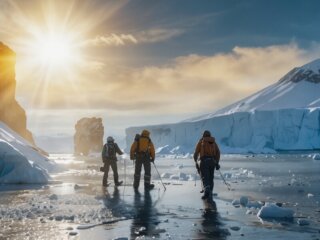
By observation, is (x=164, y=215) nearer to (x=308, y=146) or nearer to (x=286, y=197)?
(x=286, y=197)

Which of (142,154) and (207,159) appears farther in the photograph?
(142,154)

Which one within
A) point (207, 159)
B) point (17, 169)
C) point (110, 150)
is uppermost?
point (110, 150)

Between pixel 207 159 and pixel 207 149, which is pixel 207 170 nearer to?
pixel 207 159

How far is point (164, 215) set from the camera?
30.6 feet

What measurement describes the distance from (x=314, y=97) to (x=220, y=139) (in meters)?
87.7

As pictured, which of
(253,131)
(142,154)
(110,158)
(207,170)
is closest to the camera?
(207,170)

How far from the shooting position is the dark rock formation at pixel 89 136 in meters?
144

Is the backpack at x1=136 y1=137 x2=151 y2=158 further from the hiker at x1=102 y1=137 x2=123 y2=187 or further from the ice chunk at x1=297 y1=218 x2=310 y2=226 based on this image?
the ice chunk at x1=297 y1=218 x2=310 y2=226

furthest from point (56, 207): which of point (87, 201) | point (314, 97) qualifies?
point (314, 97)

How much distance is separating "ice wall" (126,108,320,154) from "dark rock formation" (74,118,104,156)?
175ft

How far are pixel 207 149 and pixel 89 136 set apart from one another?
437ft

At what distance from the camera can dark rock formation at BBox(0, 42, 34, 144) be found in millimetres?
60131

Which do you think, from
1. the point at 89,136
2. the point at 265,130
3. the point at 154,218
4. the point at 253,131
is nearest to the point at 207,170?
the point at 154,218

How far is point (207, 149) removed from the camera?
1307 centimetres
